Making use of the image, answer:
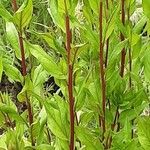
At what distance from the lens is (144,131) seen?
0.98 metres

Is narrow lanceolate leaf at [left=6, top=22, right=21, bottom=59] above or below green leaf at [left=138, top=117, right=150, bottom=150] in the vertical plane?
above

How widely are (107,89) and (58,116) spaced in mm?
145

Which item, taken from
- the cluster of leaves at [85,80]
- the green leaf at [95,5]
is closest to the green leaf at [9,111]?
the cluster of leaves at [85,80]

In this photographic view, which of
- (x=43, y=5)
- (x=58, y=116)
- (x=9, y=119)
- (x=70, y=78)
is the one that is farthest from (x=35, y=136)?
(x=43, y=5)

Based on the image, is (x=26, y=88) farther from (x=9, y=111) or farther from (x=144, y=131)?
(x=144, y=131)

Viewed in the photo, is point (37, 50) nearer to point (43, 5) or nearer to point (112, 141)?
point (112, 141)

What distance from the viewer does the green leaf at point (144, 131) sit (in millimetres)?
975

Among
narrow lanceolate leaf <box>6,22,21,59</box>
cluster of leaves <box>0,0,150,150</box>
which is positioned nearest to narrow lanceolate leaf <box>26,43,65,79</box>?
cluster of leaves <box>0,0,150,150</box>

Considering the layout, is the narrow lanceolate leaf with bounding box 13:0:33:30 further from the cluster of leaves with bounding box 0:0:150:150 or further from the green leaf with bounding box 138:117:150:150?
the green leaf with bounding box 138:117:150:150

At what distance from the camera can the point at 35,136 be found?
1.25 meters

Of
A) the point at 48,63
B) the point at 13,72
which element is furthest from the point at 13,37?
the point at 48,63

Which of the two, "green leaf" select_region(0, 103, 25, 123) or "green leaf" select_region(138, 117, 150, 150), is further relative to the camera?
"green leaf" select_region(0, 103, 25, 123)

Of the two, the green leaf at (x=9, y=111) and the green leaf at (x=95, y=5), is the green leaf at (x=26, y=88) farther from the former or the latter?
the green leaf at (x=95, y=5)

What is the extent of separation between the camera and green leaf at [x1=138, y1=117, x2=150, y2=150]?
975 mm
